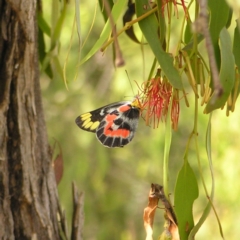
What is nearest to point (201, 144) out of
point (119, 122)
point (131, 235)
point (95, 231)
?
point (131, 235)

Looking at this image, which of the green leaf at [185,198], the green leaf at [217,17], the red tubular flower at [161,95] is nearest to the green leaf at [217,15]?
the green leaf at [217,17]

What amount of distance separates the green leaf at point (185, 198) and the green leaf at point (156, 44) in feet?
0.63

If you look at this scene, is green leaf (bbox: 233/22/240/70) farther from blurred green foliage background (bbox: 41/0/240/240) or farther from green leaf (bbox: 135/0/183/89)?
blurred green foliage background (bbox: 41/0/240/240)

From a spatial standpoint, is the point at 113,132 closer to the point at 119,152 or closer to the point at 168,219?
the point at 168,219

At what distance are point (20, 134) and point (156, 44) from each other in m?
0.30

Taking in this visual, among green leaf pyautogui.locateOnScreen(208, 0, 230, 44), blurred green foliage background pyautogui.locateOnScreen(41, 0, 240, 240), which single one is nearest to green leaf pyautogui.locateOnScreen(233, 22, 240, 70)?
green leaf pyautogui.locateOnScreen(208, 0, 230, 44)

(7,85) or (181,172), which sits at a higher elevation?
(7,85)

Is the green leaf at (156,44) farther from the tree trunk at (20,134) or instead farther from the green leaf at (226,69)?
the tree trunk at (20,134)

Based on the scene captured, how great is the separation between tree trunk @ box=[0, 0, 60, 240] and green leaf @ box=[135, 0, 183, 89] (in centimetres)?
20

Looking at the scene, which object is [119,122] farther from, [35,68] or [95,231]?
[95,231]

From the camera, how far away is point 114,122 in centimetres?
107

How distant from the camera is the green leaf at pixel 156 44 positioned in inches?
31.5

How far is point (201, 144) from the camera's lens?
2.71 m

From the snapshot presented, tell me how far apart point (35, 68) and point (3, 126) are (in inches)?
4.9
